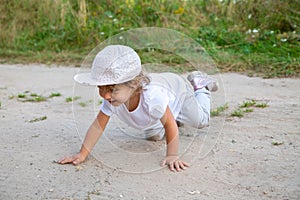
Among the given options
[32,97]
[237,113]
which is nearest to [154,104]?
[237,113]

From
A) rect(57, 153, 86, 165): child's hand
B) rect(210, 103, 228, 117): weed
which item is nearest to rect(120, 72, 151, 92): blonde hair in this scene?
rect(57, 153, 86, 165): child's hand

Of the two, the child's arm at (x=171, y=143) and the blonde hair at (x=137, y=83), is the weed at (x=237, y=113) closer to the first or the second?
the child's arm at (x=171, y=143)

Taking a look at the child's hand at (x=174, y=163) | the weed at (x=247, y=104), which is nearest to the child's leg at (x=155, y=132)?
the child's hand at (x=174, y=163)

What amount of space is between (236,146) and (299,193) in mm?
797

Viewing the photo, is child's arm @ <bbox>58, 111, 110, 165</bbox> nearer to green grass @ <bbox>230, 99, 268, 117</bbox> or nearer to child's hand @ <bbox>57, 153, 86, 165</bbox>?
child's hand @ <bbox>57, 153, 86, 165</bbox>

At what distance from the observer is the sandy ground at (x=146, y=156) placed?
294 centimetres

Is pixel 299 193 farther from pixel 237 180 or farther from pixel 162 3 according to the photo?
pixel 162 3

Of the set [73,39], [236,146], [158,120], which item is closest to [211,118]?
[236,146]

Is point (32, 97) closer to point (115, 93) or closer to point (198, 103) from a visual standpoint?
point (198, 103)

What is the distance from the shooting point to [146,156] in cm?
346

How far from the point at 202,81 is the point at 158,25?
3184mm

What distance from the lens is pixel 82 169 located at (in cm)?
326

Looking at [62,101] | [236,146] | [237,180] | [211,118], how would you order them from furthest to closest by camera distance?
[62,101] → [211,118] → [236,146] → [237,180]

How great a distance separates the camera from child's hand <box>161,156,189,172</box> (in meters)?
3.21
